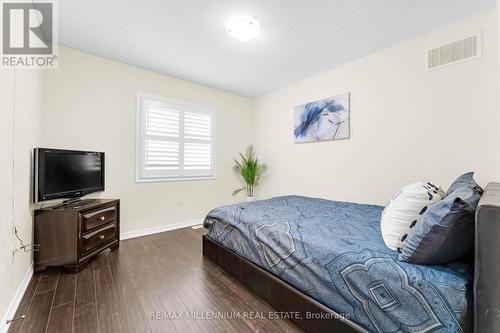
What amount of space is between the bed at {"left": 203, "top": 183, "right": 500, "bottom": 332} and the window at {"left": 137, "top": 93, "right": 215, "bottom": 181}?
1712 millimetres

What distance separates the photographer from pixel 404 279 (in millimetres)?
1018

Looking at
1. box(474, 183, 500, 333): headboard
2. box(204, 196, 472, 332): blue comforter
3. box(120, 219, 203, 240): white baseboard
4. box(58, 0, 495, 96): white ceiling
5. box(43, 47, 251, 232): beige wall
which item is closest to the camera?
box(474, 183, 500, 333): headboard

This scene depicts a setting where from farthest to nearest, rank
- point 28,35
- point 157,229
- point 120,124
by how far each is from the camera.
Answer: point 157,229, point 120,124, point 28,35

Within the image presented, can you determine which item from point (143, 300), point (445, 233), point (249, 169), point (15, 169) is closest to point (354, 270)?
point (445, 233)

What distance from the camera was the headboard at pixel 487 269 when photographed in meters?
0.83

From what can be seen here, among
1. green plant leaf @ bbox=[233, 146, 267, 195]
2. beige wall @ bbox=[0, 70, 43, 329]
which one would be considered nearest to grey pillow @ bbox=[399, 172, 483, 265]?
beige wall @ bbox=[0, 70, 43, 329]

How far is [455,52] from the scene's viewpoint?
2098mm

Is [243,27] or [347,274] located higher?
[243,27]

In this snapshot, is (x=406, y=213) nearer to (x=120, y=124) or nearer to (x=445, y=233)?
(x=445, y=233)

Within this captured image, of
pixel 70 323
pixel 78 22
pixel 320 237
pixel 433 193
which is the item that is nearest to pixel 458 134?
pixel 433 193

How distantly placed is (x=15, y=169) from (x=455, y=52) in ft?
13.1

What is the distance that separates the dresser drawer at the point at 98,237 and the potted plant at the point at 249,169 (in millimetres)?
2247

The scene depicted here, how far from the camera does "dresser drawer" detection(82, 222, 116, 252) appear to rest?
7.09 feet

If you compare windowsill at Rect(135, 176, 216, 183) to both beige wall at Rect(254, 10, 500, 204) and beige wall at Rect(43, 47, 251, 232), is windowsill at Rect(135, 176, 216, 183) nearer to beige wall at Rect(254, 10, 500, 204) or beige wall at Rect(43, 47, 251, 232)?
beige wall at Rect(43, 47, 251, 232)
